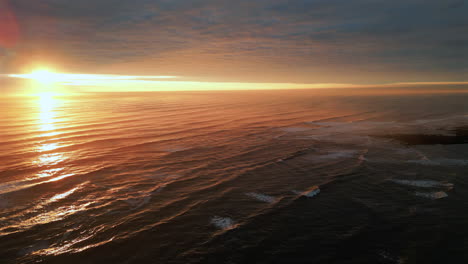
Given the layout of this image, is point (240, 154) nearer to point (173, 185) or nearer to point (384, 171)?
point (173, 185)

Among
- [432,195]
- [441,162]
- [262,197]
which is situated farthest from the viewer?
[441,162]

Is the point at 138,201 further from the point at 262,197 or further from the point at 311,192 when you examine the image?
the point at 311,192

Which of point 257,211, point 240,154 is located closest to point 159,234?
point 257,211

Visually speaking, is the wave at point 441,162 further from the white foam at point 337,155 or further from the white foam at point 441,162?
the white foam at point 337,155

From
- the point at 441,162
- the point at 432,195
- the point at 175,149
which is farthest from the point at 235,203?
the point at 441,162

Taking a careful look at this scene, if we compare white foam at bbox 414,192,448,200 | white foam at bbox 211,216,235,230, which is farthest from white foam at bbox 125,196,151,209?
white foam at bbox 414,192,448,200

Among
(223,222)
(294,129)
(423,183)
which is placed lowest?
(223,222)

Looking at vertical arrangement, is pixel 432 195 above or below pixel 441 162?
below

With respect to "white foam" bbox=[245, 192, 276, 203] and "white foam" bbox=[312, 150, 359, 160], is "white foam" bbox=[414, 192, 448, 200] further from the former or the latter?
"white foam" bbox=[312, 150, 359, 160]
